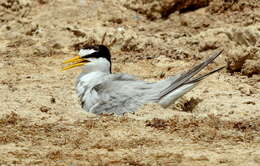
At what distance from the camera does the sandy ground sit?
450cm

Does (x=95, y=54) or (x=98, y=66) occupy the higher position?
(x=95, y=54)

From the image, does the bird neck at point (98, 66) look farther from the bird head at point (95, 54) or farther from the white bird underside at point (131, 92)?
the white bird underside at point (131, 92)

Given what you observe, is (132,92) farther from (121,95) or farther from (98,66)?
(98,66)

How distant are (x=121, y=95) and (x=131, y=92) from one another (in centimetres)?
12

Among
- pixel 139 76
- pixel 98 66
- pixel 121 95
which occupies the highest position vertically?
pixel 98 66

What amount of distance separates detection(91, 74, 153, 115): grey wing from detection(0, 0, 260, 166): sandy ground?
0.56 ft

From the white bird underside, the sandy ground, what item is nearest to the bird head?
the sandy ground

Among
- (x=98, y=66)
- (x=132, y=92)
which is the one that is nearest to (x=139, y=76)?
(x=98, y=66)

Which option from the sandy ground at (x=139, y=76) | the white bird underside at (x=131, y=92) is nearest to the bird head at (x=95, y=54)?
the sandy ground at (x=139, y=76)

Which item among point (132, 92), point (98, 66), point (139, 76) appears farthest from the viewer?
point (139, 76)

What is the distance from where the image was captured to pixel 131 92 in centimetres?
601

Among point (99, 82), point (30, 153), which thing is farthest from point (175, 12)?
point (30, 153)

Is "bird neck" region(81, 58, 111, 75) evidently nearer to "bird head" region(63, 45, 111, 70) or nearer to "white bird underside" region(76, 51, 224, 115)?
"bird head" region(63, 45, 111, 70)

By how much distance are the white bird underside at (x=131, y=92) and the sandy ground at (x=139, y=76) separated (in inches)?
6.1
